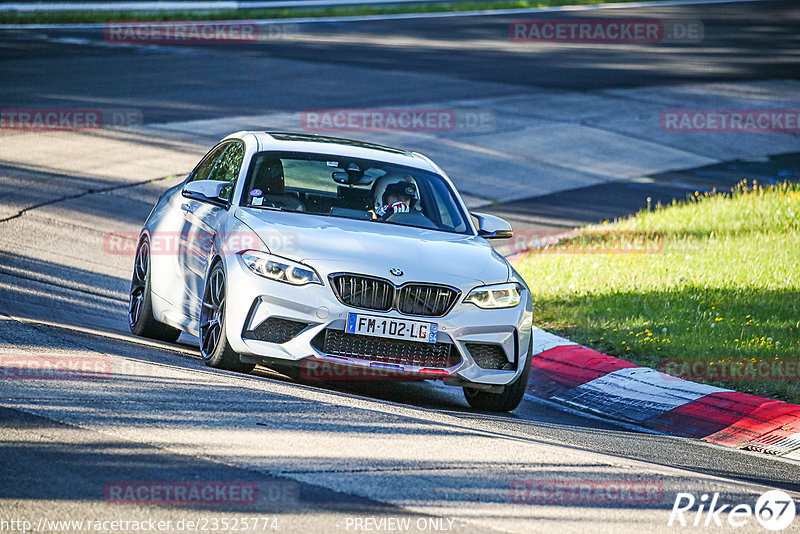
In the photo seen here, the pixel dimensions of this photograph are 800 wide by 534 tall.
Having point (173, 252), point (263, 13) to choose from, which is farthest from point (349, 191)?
point (263, 13)

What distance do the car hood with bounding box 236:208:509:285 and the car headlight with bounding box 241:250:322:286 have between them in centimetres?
5

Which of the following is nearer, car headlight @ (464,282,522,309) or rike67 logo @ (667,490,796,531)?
rike67 logo @ (667,490,796,531)

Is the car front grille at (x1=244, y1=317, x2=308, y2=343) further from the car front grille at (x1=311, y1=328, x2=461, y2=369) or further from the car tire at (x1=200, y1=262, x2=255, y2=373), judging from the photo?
the car tire at (x1=200, y1=262, x2=255, y2=373)

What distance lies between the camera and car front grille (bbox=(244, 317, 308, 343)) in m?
7.59

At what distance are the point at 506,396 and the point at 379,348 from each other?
113cm

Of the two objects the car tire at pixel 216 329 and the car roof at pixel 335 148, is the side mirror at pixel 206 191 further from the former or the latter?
the car tire at pixel 216 329

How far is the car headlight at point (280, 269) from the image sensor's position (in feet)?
24.9

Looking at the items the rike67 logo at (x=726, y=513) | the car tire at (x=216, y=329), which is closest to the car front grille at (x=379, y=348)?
the car tire at (x=216, y=329)

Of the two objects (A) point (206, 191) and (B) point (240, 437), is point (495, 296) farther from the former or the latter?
(B) point (240, 437)

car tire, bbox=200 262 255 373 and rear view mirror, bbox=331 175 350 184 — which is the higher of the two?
rear view mirror, bbox=331 175 350 184

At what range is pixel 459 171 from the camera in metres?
19.1

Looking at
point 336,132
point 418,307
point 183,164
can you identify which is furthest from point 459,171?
point 418,307

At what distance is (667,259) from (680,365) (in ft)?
12.9

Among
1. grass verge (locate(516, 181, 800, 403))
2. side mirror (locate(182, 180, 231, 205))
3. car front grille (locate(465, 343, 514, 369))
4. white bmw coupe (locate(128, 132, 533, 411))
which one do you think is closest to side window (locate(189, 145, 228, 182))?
white bmw coupe (locate(128, 132, 533, 411))
